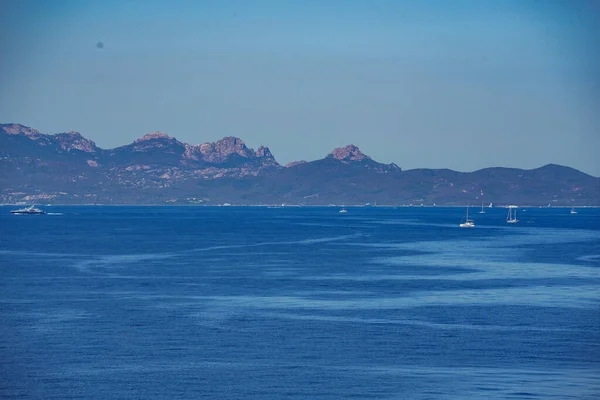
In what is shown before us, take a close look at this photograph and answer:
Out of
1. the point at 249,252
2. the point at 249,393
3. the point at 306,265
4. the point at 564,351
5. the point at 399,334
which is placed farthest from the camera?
the point at 249,252

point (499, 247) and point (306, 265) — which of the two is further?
point (499, 247)

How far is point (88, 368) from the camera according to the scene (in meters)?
→ 43.5

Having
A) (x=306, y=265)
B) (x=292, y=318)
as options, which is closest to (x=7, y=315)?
(x=292, y=318)

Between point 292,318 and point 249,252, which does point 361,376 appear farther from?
point 249,252

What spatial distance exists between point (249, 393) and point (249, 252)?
89362mm

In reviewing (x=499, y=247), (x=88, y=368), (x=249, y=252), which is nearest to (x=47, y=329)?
(x=88, y=368)

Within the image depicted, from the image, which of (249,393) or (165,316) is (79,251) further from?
(249,393)

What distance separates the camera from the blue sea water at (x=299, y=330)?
132ft

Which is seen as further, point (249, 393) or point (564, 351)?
point (564, 351)

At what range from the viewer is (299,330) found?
53.6 metres

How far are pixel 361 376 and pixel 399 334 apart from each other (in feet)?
36.1

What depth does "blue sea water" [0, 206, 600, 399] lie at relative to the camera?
4025 cm

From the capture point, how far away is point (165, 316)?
59.8 metres

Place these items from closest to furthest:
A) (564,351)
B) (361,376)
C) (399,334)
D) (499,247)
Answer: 1. (361,376)
2. (564,351)
3. (399,334)
4. (499,247)
